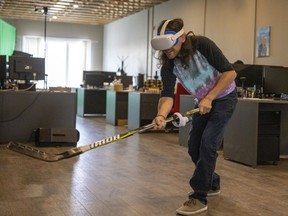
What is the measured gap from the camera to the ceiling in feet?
38.7

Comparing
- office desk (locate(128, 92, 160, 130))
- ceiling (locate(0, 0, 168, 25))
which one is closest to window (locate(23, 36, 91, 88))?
ceiling (locate(0, 0, 168, 25))

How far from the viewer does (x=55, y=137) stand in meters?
5.82

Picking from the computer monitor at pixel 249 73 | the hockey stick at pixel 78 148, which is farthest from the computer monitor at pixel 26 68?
the hockey stick at pixel 78 148

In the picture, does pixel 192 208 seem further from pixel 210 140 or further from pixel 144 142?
pixel 144 142

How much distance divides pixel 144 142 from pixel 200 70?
155 inches

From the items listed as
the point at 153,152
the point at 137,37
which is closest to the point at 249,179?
the point at 153,152

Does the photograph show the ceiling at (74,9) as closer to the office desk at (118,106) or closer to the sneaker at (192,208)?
the office desk at (118,106)

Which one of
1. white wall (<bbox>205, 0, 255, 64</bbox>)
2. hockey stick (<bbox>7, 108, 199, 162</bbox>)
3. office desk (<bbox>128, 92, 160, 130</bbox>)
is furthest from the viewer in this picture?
office desk (<bbox>128, 92, 160, 130</bbox>)

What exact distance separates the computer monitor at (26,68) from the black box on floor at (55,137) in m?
1.03

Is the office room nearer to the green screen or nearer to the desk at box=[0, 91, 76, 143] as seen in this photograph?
the desk at box=[0, 91, 76, 143]

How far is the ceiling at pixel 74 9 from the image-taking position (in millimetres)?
11781

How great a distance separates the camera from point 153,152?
565 cm

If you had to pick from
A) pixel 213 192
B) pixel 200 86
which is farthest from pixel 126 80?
pixel 200 86

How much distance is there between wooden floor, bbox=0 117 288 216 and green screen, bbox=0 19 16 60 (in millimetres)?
8646
